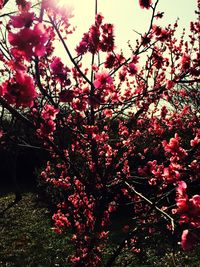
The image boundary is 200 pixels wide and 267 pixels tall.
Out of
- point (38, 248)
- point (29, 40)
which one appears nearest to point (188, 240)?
point (29, 40)

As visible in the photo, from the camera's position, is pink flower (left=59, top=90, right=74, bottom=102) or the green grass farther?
the green grass

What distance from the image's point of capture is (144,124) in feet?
27.1

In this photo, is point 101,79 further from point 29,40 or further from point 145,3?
point 29,40

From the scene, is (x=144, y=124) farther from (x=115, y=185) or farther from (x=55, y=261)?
(x=115, y=185)

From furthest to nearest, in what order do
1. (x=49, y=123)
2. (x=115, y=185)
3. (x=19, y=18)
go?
(x=115, y=185) → (x=49, y=123) → (x=19, y=18)

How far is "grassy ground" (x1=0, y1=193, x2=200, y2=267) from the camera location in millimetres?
7605

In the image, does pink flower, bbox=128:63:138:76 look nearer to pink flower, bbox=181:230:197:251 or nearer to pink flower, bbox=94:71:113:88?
pink flower, bbox=94:71:113:88

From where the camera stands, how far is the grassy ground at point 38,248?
7605 millimetres

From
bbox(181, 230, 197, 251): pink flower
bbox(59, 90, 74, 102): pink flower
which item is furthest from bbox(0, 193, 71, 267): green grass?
bbox(181, 230, 197, 251): pink flower

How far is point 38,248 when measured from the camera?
8812 mm

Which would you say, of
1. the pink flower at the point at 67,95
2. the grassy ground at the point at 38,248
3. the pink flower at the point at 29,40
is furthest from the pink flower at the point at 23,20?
the grassy ground at the point at 38,248

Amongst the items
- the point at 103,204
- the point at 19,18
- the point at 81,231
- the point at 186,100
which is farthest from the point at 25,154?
the point at 19,18

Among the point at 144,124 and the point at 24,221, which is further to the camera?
the point at 24,221

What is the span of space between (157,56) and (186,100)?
9999 mm
